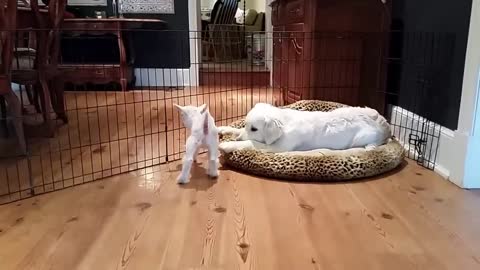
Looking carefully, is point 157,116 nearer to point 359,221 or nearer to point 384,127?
point 384,127

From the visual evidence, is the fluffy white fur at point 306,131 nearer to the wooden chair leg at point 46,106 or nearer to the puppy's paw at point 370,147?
the puppy's paw at point 370,147

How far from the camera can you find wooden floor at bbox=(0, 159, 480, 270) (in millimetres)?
1311

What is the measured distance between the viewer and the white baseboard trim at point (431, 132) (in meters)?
2.02

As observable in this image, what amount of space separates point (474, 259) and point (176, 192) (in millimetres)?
1136

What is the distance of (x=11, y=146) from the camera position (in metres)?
2.48

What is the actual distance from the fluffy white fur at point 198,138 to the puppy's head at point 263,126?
284 mm

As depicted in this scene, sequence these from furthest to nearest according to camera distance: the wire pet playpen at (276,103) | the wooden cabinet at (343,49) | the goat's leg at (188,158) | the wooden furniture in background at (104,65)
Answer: the wooden furniture in background at (104,65) → the wooden cabinet at (343,49) → the wire pet playpen at (276,103) → the goat's leg at (188,158)

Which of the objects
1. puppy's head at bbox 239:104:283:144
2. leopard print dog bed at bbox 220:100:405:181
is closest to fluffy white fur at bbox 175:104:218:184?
leopard print dog bed at bbox 220:100:405:181

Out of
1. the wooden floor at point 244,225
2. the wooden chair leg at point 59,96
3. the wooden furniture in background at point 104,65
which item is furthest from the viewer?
the wooden furniture in background at point 104,65

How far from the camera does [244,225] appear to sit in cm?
154

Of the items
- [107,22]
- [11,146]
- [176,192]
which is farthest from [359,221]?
[107,22]

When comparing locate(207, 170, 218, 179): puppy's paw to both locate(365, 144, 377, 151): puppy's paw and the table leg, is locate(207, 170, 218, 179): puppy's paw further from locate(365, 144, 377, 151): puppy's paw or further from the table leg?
the table leg

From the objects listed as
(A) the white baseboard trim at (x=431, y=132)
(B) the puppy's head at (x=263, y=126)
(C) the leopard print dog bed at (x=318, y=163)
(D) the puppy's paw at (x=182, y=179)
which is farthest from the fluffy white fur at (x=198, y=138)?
(A) the white baseboard trim at (x=431, y=132)

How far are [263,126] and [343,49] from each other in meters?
0.99
